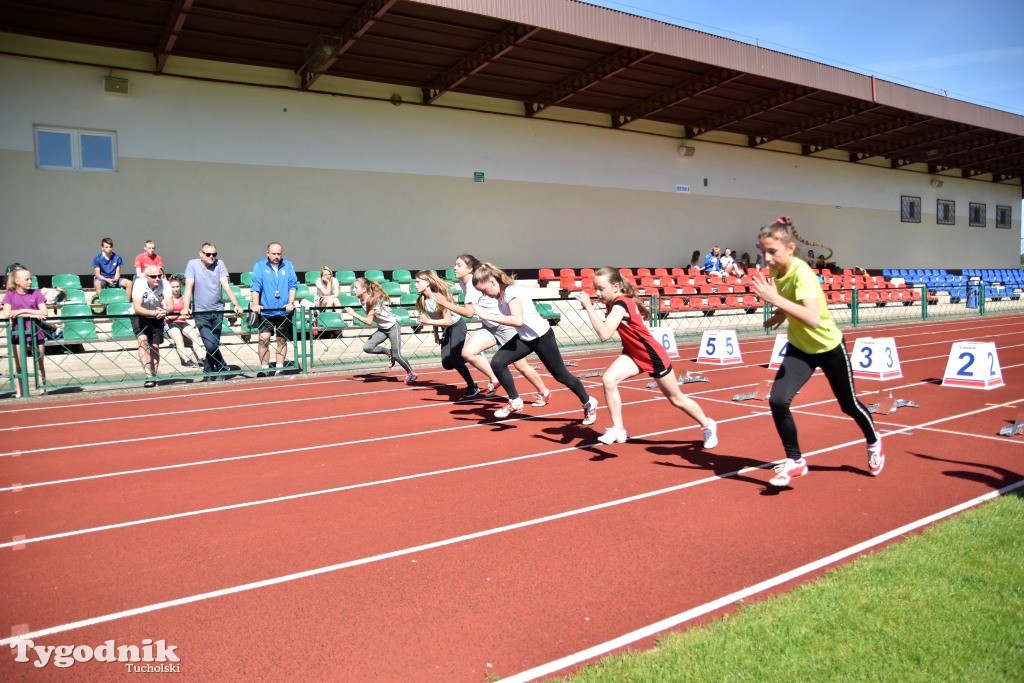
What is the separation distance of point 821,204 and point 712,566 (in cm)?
3209

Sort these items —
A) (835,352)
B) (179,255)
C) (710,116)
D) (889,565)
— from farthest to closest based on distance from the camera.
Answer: (710,116) → (179,255) → (835,352) → (889,565)

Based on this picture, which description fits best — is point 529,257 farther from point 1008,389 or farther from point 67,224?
point 1008,389

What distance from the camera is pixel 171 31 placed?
52.3ft

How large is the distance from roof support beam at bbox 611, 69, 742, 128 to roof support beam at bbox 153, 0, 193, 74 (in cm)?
1487

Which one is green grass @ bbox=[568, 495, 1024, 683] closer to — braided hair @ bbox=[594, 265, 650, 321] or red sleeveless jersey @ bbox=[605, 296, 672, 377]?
red sleeveless jersey @ bbox=[605, 296, 672, 377]

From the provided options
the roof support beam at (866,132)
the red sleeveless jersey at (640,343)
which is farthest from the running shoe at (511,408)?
the roof support beam at (866,132)

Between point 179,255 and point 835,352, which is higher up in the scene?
point 179,255

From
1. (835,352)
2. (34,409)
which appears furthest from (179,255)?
(835,352)

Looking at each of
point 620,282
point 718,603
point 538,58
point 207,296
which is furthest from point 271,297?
point 538,58

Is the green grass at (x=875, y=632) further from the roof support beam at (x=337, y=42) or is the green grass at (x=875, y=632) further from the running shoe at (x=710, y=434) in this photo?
the roof support beam at (x=337, y=42)

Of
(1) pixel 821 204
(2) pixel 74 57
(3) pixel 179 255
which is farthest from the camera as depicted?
(1) pixel 821 204

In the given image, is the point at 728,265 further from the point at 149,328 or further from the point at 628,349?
the point at 628,349

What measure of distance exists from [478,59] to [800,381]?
16550 millimetres

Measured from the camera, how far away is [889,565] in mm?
4172
